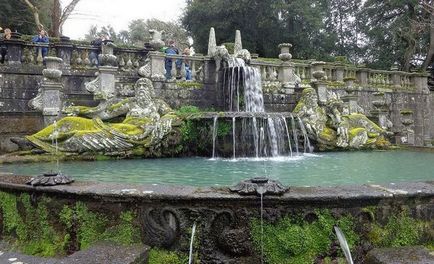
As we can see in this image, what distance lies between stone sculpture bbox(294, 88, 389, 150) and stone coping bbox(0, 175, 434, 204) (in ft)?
23.6

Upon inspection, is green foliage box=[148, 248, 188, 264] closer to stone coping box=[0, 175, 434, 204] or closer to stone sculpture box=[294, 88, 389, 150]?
stone coping box=[0, 175, 434, 204]

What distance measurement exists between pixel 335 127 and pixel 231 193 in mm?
8502

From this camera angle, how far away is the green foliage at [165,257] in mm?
3219

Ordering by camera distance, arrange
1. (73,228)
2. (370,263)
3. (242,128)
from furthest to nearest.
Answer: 1. (242,128)
2. (73,228)
3. (370,263)

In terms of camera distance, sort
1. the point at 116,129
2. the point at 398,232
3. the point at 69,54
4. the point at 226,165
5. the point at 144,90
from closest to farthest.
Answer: the point at 398,232
the point at 226,165
the point at 116,129
the point at 144,90
the point at 69,54

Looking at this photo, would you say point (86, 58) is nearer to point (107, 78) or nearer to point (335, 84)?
point (107, 78)

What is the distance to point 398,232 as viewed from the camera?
3291mm

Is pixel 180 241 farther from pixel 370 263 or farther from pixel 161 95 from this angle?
pixel 161 95

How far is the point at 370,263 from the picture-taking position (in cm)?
301

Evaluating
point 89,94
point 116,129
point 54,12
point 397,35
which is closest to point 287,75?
point 89,94

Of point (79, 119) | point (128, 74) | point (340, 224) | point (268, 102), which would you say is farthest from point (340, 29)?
point (340, 224)

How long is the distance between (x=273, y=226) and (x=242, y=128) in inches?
250

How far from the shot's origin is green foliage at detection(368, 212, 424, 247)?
3.25 metres

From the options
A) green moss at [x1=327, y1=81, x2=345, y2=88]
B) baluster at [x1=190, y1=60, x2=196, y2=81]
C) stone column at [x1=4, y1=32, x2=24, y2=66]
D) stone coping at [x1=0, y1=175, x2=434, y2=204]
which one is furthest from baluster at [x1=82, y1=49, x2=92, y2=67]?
stone coping at [x1=0, y1=175, x2=434, y2=204]
